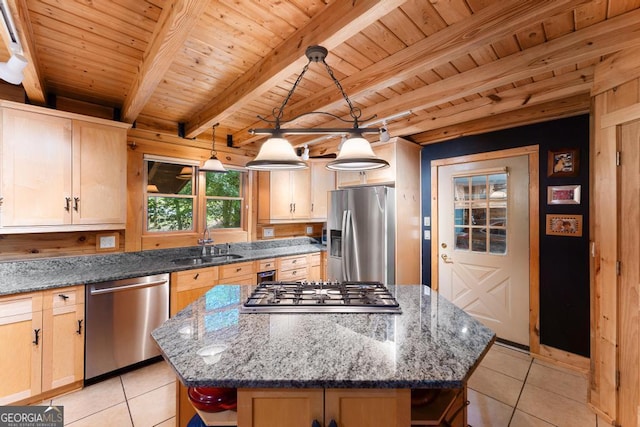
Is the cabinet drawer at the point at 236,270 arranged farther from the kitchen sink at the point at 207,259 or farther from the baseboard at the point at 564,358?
the baseboard at the point at 564,358

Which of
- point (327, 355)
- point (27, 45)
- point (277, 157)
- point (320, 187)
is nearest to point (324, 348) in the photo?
point (327, 355)

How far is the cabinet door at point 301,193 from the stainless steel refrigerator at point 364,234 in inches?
22.1

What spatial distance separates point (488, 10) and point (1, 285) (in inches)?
Result: 142

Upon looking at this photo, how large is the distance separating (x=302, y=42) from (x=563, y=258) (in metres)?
3.00

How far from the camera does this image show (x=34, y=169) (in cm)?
218

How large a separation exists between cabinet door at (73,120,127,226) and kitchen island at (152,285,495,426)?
1674mm

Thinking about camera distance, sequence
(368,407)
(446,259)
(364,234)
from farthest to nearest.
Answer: (446,259)
(364,234)
(368,407)

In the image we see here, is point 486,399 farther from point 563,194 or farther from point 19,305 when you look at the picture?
point 19,305

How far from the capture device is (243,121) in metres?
3.23

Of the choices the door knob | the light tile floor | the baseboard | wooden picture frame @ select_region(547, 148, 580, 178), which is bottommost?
the light tile floor

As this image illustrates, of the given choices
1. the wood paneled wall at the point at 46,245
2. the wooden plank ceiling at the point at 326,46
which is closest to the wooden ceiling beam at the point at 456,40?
the wooden plank ceiling at the point at 326,46

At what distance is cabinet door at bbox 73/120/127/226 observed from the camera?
2.37 metres

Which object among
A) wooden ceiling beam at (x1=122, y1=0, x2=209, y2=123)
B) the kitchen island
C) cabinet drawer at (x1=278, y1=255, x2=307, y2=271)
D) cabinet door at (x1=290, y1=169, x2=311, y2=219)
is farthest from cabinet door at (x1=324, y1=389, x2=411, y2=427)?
cabinet door at (x1=290, y1=169, x2=311, y2=219)

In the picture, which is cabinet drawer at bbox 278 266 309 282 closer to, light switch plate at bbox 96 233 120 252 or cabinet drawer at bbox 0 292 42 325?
light switch plate at bbox 96 233 120 252
